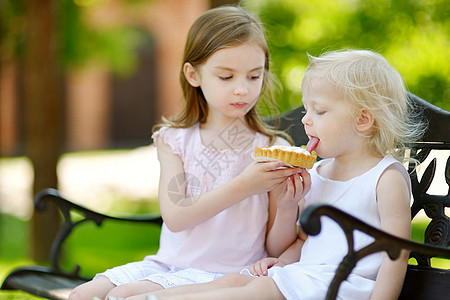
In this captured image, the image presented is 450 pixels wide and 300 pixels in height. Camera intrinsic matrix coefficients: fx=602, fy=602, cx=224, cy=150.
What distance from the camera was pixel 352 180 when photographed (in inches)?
83.4

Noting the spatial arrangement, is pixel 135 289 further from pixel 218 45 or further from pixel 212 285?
pixel 218 45

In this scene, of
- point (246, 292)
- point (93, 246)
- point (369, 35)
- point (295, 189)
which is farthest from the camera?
point (93, 246)

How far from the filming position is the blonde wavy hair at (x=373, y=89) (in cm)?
207

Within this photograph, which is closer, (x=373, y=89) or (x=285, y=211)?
(x=373, y=89)

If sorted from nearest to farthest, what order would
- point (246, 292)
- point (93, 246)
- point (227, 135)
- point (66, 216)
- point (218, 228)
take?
point (246, 292)
point (218, 228)
point (227, 135)
point (66, 216)
point (93, 246)

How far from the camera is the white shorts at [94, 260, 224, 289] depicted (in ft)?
7.18

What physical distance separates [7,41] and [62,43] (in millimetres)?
691

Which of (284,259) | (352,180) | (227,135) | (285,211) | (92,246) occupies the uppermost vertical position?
(227,135)

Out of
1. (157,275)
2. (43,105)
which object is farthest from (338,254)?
(43,105)

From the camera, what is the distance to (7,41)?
629cm

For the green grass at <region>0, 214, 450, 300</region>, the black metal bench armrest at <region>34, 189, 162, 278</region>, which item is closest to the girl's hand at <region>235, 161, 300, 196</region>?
the black metal bench armrest at <region>34, 189, 162, 278</region>

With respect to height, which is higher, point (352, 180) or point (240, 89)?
point (240, 89)

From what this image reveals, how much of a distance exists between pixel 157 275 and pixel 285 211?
53cm

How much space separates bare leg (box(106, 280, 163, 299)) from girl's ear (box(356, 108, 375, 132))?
2.96ft
